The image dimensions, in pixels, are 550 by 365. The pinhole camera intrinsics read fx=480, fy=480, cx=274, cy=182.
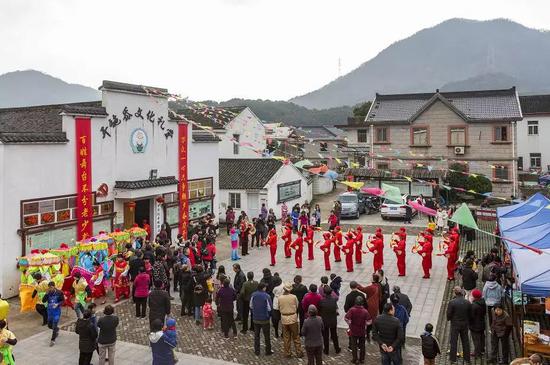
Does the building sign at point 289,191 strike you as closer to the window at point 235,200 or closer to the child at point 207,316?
the window at point 235,200

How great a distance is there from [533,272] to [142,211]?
15072mm

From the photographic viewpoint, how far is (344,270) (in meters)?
17.5

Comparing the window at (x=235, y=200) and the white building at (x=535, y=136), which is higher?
the white building at (x=535, y=136)

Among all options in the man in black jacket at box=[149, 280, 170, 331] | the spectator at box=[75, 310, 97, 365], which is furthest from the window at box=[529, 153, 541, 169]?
the spectator at box=[75, 310, 97, 365]

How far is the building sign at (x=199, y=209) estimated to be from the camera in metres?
22.3

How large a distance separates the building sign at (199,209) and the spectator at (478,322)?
1476 cm

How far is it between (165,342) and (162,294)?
253 centimetres

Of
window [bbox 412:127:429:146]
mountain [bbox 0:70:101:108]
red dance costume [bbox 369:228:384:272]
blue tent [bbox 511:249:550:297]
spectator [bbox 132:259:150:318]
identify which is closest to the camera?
blue tent [bbox 511:249:550:297]

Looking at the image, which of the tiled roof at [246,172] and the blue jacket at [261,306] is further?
the tiled roof at [246,172]

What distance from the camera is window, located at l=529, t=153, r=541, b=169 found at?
46531 mm

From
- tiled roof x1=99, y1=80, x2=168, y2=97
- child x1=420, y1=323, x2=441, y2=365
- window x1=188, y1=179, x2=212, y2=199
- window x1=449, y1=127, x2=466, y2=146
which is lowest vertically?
child x1=420, y1=323, x2=441, y2=365

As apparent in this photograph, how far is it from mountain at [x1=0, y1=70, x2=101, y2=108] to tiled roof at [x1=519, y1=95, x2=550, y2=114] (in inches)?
4673

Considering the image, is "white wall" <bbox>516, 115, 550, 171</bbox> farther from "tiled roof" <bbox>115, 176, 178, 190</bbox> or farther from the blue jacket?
the blue jacket

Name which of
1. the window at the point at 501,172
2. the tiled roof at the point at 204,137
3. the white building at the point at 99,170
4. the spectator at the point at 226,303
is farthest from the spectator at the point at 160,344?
the window at the point at 501,172
